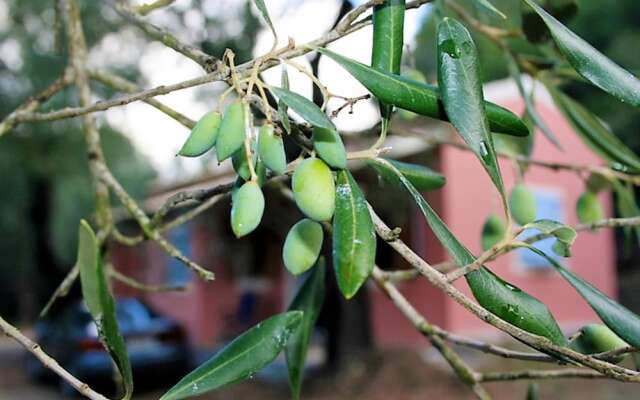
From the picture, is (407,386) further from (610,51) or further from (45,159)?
(45,159)

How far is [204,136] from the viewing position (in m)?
0.66

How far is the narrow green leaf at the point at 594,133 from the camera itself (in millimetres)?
1167

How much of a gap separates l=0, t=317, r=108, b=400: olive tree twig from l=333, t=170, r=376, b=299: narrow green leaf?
0.25m

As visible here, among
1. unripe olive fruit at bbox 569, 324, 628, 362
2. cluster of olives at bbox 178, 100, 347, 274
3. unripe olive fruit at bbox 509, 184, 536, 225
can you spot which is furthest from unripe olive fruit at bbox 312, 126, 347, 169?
unripe olive fruit at bbox 509, 184, 536, 225

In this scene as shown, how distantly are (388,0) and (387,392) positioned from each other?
638cm

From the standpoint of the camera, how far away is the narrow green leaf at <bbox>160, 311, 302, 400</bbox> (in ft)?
2.32

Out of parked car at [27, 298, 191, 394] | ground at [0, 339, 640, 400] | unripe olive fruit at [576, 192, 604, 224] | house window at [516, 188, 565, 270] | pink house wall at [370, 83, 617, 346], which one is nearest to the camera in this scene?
unripe olive fruit at [576, 192, 604, 224]

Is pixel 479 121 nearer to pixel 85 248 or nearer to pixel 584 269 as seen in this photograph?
pixel 85 248

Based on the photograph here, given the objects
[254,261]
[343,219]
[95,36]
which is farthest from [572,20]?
[254,261]

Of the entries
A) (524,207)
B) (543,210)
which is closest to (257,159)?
(524,207)

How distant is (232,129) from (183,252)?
1110cm

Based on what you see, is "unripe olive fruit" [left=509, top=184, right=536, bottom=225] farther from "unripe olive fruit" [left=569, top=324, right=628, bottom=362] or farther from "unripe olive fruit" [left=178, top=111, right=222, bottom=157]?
"unripe olive fruit" [left=178, top=111, right=222, bottom=157]

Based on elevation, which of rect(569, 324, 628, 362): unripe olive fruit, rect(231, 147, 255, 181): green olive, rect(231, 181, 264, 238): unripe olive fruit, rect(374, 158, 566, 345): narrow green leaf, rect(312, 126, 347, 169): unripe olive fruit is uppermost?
rect(231, 147, 255, 181): green olive

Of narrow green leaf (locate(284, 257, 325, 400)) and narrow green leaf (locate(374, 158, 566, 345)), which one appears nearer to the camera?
narrow green leaf (locate(374, 158, 566, 345))
